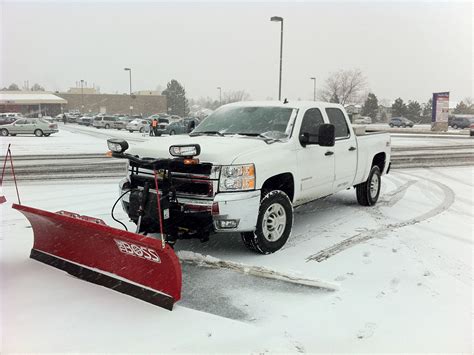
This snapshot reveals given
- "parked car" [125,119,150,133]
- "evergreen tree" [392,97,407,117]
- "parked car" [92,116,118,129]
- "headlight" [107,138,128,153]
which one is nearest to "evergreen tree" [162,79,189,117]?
"evergreen tree" [392,97,407,117]

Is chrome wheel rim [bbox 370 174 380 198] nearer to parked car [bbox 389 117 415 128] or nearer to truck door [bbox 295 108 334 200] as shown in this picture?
truck door [bbox 295 108 334 200]

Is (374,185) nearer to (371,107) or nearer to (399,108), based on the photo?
(371,107)

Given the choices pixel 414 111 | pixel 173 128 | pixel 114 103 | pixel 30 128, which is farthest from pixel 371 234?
pixel 114 103

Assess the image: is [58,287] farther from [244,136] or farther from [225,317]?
[244,136]

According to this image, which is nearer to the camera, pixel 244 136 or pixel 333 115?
pixel 244 136

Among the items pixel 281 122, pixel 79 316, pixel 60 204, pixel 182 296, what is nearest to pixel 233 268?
pixel 182 296

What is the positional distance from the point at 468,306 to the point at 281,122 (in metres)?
3.15

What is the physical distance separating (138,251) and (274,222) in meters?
1.91

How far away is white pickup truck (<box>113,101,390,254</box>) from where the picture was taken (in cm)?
482

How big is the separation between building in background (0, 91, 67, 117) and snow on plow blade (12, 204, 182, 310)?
8128 cm

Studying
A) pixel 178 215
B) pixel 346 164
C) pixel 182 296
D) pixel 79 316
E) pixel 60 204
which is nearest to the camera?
pixel 79 316

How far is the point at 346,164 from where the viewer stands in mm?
6996

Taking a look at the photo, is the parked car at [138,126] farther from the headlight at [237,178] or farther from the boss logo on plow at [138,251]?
the boss logo on plow at [138,251]

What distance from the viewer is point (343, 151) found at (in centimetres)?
689
